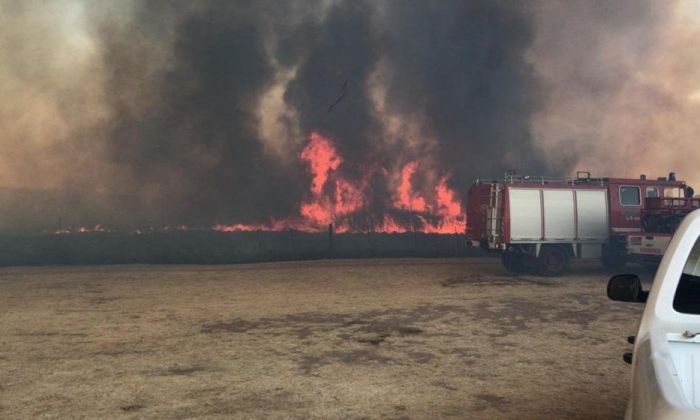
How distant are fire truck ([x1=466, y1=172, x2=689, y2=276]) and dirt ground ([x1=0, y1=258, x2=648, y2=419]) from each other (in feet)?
9.58

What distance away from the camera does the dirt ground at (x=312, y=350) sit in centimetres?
513

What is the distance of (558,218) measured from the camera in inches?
654

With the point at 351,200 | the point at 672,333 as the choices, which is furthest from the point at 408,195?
the point at 672,333

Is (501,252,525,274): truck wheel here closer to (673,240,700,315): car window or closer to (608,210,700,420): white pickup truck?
(608,210,700,420): white pickup truck

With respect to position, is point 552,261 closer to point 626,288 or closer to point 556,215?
point 556,215

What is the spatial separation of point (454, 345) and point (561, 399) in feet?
7.29

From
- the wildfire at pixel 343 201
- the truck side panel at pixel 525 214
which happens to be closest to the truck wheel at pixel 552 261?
the truck side panel at pixel 525 214

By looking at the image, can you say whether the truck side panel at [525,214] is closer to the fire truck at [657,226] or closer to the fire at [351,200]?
the fire truck at [657,226]

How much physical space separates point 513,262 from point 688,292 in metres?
14.9

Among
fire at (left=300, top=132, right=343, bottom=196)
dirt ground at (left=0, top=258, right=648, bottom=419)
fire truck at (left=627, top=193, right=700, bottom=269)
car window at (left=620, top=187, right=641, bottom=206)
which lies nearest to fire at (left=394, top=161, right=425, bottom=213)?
fire at (left=300, top=132, right=343, bottom=196)

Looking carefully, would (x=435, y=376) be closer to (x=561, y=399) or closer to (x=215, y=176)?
(x=561, y=399)

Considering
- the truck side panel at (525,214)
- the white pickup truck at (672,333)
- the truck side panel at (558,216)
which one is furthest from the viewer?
the truck side panel at (558,216)

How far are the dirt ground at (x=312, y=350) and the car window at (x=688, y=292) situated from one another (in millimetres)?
2639

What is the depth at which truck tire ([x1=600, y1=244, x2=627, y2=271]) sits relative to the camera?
16844mm
